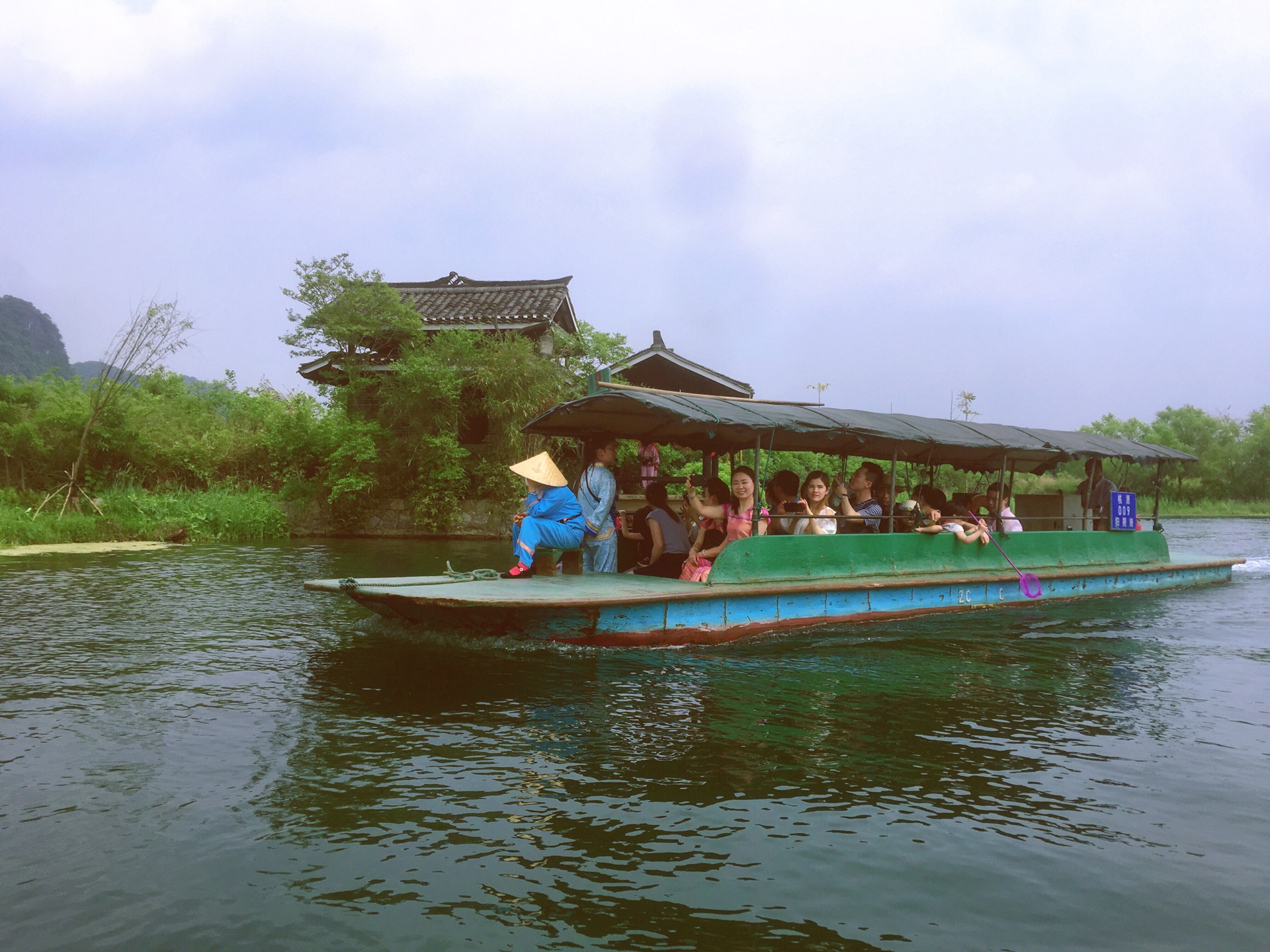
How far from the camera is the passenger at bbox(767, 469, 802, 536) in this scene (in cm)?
913

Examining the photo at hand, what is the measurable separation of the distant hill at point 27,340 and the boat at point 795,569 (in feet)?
260

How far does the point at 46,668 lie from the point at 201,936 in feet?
16.0

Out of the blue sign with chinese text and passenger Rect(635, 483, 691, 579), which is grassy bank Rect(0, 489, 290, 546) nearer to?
passenger Rect(635, 483, 691, 579)

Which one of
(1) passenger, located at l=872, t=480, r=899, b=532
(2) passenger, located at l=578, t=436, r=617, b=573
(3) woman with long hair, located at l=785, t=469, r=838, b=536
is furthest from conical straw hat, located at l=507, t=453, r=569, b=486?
(1) passenger, located at l=872, t=480, r=899, b=532

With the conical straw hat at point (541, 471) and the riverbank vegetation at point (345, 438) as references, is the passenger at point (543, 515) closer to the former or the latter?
the conical straw hat at point (541, 471)

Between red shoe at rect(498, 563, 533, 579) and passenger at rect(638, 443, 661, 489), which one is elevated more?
passenger at rect(638, 443, 661, 489)

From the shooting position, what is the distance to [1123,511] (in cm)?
1156

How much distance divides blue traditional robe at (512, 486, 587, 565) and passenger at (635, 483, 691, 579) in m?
0.75

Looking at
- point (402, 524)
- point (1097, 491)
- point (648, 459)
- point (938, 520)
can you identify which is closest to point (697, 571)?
point (648, 459)

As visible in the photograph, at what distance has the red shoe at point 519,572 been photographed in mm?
7918

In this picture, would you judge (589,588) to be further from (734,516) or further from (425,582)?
(734,516)

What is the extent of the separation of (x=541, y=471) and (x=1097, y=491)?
7.69 m

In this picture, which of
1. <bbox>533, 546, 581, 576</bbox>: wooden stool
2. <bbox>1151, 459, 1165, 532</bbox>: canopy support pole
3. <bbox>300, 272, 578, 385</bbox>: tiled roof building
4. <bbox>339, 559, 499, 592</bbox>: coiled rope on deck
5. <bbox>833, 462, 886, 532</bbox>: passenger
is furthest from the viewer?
Answer: <bbox>300, 272, 578, 385</bbox>: tiled roof building

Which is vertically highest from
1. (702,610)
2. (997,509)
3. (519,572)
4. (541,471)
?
(541,471)
